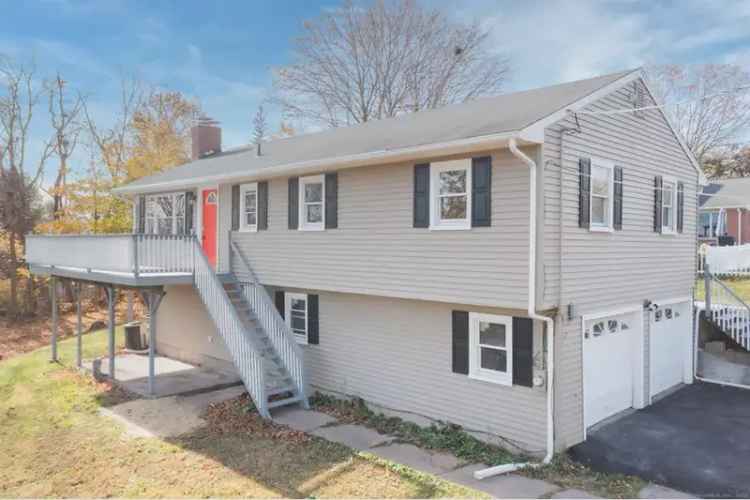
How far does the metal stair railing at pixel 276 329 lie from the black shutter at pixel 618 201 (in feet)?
22.1

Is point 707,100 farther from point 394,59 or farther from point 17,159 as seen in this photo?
point 17,159

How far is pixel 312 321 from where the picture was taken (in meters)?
12.4

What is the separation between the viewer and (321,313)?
12.2 m

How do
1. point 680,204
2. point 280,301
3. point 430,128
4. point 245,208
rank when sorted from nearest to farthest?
1. point 430,128
2. point 680,204
3. point 280,301
4. point 245,208

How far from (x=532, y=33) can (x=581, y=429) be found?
449 inches

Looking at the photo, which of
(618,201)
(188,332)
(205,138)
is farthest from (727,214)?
(188,332)

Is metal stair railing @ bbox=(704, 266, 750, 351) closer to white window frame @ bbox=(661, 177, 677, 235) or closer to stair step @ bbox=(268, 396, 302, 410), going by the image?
white window frame @ bbox=(661, 177, 677, 235)

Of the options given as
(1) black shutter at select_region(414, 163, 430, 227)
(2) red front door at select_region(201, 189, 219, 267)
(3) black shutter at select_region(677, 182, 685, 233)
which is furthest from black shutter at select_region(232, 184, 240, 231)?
(3) black shutter at select_region(677, 182, 685, 233)

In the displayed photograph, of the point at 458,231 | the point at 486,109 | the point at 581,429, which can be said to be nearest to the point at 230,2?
the point at 486,109

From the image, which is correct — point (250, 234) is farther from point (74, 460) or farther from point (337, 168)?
point (74, 460)

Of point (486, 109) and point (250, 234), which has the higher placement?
point (486, 109)

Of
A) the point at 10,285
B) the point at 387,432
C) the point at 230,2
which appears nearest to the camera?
the point at 387,432

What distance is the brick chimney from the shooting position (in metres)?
19.8

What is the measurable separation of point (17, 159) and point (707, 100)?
38.0 metres
